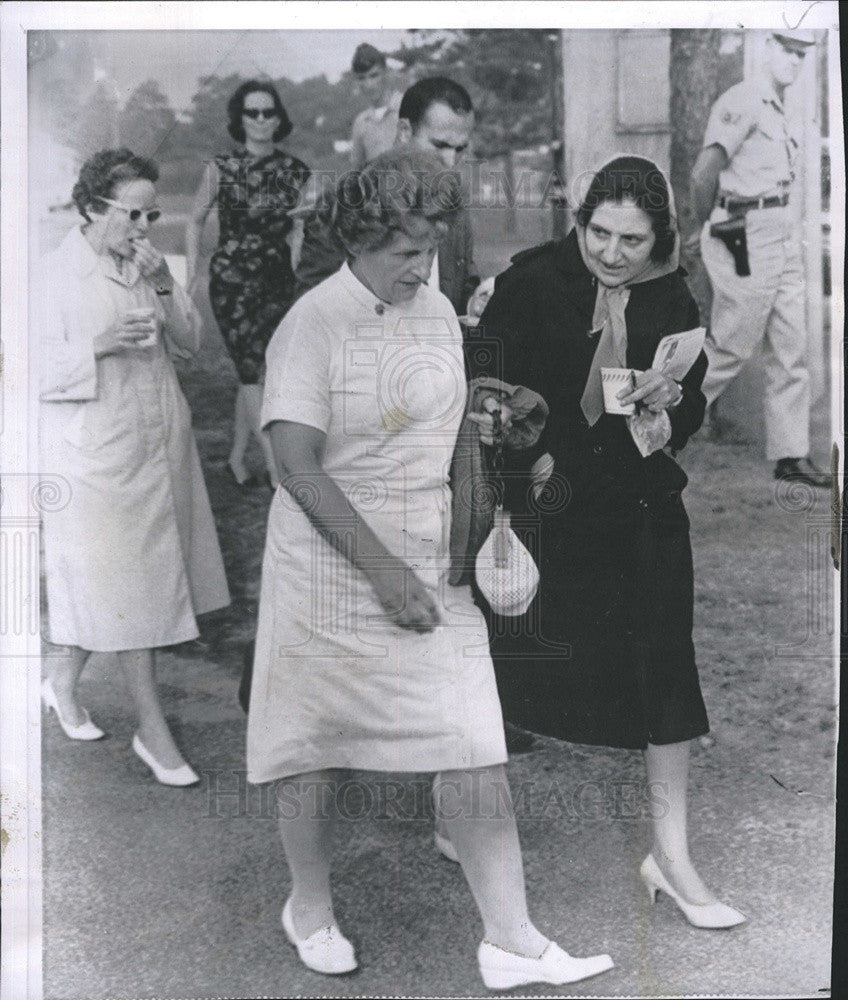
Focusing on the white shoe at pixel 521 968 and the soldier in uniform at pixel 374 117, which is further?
the white shoe at pixel 521 968

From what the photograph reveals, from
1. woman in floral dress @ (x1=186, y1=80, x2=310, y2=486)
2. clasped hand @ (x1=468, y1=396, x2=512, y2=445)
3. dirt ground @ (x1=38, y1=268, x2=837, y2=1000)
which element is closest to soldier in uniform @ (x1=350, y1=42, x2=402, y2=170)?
woman in floral dress @ (x1=186, y1=80, x2=310, y2=486)

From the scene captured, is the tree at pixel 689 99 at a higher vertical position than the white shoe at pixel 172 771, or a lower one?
higher

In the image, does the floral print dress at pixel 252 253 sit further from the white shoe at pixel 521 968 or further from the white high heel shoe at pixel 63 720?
the white shoe at pixel 521 968

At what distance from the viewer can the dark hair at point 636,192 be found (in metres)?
3.50

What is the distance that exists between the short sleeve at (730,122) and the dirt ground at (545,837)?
79cm

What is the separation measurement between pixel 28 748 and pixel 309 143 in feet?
5.78

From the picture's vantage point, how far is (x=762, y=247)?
360 centimetres

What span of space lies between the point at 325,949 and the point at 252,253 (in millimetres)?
1839

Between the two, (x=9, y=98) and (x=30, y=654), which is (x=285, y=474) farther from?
(x=9, y=98)

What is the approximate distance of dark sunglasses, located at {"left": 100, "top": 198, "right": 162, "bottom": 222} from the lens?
350cm

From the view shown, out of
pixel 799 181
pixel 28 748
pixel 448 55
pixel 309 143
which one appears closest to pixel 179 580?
pixel 28 748

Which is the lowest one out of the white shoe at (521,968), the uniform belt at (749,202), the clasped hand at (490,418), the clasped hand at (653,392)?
the white shoe at (521,968)

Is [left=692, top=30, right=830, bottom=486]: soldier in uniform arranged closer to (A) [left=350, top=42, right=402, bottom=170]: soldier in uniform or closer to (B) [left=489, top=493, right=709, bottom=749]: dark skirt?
(B) [left=489, top=493, right=709, bottom=749]: dark skirt

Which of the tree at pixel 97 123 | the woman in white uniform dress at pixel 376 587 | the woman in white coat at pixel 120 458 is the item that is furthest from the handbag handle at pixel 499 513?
the tree at pixel 97 123
